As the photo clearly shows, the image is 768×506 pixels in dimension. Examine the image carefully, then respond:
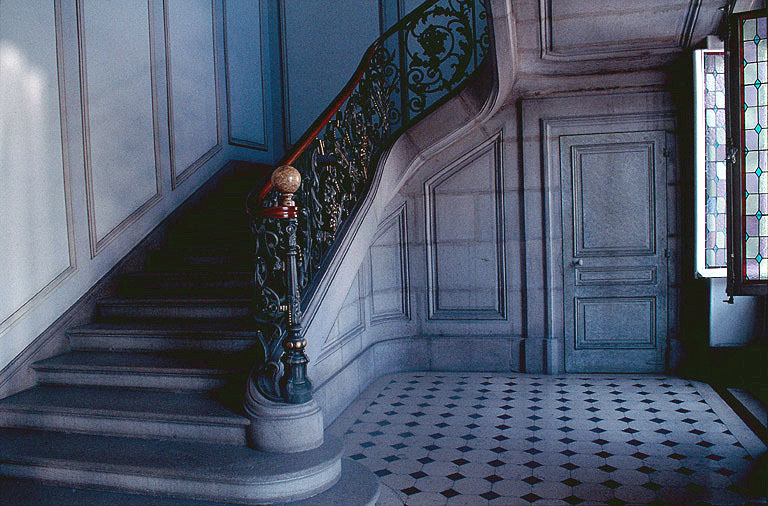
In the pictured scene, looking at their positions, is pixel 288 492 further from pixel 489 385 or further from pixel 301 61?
pixel 301 61

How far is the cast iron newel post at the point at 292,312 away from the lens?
3.37m

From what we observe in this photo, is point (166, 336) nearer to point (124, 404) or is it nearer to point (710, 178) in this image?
point (124, 404)

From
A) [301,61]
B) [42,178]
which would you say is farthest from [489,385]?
[301,61]

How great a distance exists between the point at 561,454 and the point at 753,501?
1.05m

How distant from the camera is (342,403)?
4.84 metres

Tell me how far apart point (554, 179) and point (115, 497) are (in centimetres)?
429

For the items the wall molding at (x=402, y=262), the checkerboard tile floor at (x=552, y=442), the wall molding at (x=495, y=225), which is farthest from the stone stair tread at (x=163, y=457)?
the wall molding at (x=495, y=225)

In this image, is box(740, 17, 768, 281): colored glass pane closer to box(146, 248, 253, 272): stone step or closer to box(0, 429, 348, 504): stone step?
box(0, 429, 348, 504): stone step

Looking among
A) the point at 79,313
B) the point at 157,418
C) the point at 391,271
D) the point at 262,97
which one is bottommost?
the point at 157,418

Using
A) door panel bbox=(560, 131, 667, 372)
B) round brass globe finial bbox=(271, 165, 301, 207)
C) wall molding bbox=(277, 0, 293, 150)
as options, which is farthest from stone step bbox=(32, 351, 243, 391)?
wall molding bbox=(277, 0, 293, 150)

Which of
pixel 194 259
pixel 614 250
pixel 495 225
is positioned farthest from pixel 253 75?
pixel 614 250

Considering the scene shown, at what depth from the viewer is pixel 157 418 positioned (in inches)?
136

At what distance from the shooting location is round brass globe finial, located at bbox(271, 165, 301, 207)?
335 cm

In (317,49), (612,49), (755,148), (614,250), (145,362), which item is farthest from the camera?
(317,49)
